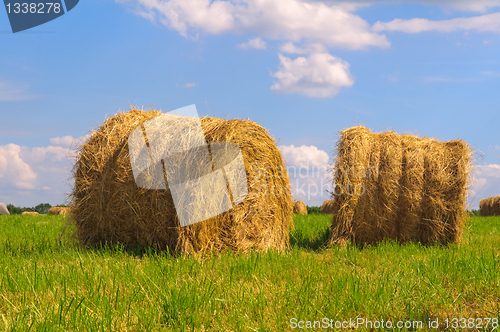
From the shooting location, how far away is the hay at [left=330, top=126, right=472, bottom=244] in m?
6.73

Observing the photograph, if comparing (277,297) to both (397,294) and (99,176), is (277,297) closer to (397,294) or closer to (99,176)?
(397,294)

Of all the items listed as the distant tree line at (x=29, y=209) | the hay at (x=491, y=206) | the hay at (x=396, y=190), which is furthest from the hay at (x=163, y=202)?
the distant tree line at (x=29, y=209)

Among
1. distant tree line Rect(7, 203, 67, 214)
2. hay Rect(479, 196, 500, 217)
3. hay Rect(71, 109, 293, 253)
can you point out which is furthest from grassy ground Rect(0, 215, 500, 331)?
distant tree line Rect(7, 203, 67, 214)

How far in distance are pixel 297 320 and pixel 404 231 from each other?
4552 mm

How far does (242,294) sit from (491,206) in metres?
22.1

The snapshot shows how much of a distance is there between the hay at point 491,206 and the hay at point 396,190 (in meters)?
16.7

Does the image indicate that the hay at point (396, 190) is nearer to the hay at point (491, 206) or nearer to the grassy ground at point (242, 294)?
the grassy ground at point (242, 294)

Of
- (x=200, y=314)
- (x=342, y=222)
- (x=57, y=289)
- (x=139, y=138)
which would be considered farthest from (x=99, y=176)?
(x=342, y=222)

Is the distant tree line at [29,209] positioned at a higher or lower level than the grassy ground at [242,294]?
higher

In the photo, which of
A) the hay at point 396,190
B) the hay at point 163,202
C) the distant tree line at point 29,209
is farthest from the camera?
the distant tree line at point 29,209

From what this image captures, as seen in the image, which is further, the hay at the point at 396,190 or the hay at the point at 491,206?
the hay at the point at 491,206

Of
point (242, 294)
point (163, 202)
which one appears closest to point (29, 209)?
point (163, 202)

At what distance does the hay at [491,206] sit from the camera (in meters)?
20.8

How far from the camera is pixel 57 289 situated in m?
3.88
